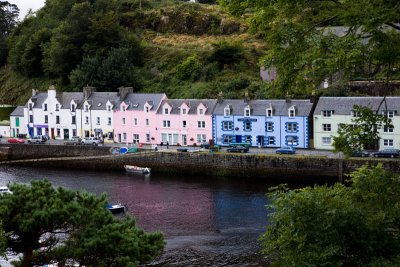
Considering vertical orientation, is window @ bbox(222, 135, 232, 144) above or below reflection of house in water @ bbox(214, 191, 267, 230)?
above

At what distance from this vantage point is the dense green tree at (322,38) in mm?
9117

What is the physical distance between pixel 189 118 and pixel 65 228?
37.5 m

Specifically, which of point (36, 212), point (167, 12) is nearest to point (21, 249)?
point (36, 212)

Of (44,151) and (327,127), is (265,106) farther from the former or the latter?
(44,151)

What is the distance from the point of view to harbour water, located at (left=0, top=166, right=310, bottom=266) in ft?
85.7

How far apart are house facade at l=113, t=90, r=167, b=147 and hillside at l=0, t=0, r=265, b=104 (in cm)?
541

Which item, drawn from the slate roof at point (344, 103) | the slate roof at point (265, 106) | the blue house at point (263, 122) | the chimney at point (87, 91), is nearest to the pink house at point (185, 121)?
the blue house at point (263, 122)

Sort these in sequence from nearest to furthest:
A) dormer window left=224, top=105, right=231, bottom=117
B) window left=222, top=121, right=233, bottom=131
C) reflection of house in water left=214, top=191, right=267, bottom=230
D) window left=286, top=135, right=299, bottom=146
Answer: reflection of house in water left=214, top=191, right=267, bottom=230 → window left=286, top=135, right=299, bottom=146 → dormer window left=224, top=105, right=231, bottom=117 → window left=222, top=121, right=233, bottom=131

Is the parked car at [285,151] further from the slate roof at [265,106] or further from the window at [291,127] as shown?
the slate roof at [265,106]

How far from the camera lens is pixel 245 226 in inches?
1190

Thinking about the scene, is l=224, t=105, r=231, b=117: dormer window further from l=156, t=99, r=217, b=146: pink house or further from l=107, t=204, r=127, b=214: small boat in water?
l=107, t=204, r=127, b=214: small boat in water

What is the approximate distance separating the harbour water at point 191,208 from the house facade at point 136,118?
724 cm

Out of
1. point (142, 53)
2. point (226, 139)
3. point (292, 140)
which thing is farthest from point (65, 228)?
point (142, 53)

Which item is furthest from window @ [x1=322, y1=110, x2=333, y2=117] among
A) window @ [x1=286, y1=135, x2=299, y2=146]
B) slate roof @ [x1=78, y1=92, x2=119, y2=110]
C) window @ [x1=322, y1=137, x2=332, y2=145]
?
slate roof @ [x1=78, y1=92, x2=119, y2=110]
